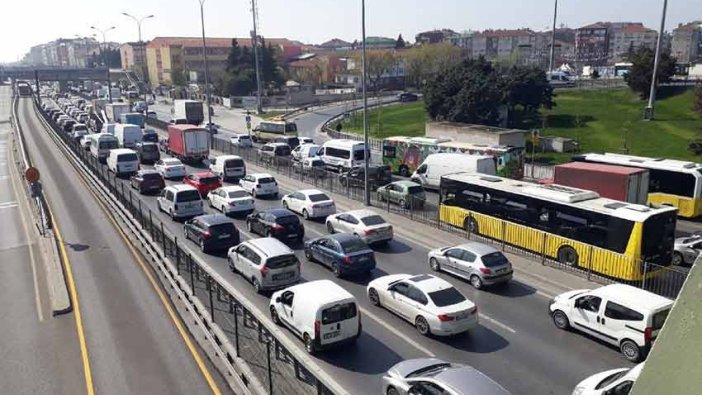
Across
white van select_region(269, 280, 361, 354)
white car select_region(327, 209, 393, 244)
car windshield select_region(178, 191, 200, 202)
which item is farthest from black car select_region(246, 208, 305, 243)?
white van select_region(269, 280, 361, 354)

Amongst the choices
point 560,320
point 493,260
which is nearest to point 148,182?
point 493,260

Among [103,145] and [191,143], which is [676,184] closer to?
[191,143]

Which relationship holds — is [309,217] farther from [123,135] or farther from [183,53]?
[183,53]

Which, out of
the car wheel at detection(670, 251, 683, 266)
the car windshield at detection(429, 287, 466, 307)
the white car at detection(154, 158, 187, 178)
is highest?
the car windshield at detection(429, 287, 466, 307)

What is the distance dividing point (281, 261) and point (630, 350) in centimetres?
958

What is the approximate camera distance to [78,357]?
13.3 meters

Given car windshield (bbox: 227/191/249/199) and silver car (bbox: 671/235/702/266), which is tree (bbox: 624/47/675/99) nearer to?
silver car (bbox: 671/235/702/266)

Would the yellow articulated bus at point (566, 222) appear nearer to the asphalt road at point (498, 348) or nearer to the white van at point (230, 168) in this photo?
the asphalt road at point (498, 348)

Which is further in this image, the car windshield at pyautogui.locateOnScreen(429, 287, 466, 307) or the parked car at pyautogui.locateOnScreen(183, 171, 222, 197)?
the parked car at pyautogui.locateOnScreen(183, 171, 222, 197)

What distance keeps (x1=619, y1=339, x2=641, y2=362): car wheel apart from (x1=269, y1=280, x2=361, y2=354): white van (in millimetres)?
6354

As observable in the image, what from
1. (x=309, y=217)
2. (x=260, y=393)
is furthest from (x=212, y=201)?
(x=260, y=393)

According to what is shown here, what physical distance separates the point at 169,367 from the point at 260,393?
3.08 m

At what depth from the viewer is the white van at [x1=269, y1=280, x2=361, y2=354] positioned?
13.1 metres

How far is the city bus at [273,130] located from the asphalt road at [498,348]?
124 feet
